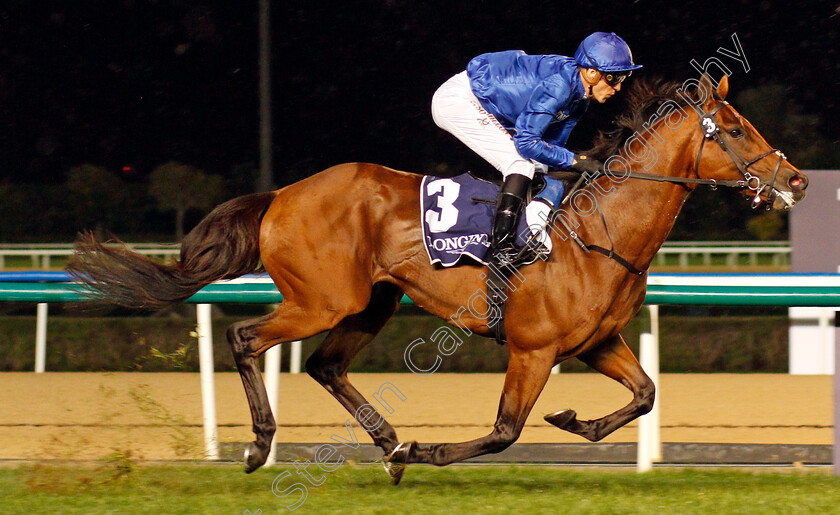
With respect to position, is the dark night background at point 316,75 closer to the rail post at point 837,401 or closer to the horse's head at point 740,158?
the rail post at point 837,401

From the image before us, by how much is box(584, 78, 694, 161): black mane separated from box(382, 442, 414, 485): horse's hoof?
47.9 inches

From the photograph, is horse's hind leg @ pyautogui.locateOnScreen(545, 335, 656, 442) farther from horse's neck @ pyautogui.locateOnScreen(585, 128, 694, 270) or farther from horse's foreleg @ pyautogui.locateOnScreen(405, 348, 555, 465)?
horse's neck @ pyautogui.locateOnScreen(585, 128, 694, 270)

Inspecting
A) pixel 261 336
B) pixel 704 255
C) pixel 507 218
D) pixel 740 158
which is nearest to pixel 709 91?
pixel 740 158

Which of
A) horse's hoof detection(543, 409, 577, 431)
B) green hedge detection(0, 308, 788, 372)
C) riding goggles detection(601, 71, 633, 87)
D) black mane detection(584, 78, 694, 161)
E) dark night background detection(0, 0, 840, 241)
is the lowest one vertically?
horse's hoof detection(543, 409, 577, 431)

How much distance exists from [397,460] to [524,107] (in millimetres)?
1326

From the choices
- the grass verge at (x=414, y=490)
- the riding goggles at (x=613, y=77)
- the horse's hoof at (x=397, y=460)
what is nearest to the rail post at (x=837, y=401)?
the grass verge at (x=414, y=490)

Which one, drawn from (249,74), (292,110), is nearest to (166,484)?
(292,110)

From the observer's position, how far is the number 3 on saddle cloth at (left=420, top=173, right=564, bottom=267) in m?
3.42

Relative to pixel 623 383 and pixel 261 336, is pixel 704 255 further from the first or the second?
pixel 261 336

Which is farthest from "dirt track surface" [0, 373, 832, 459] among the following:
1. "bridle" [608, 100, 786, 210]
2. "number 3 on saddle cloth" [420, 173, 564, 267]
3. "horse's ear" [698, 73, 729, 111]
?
"horse's ear" [698, 73, 729, 111]

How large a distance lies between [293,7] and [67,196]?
8397 millimetres

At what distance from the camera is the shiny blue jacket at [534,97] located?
133 inches

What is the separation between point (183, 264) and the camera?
3.81m

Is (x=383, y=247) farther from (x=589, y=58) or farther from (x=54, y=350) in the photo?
(x=54, y=350)
